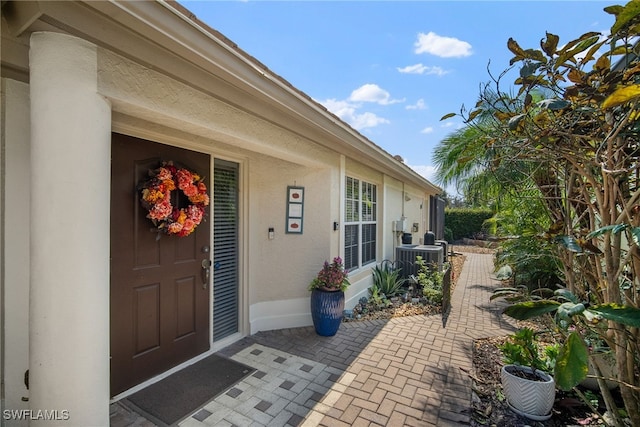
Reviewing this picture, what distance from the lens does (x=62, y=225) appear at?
186cm

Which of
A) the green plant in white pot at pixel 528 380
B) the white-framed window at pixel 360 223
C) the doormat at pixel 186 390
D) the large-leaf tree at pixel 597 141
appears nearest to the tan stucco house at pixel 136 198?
the doormat at pixel 186 390

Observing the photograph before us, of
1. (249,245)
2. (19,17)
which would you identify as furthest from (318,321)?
(19,17)

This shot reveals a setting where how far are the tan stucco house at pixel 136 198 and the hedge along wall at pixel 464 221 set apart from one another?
18.1 meters

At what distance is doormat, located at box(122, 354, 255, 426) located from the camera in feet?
9.30

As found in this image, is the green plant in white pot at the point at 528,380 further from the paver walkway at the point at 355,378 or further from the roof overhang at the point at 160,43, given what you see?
the roof overhang at the point at 160,43

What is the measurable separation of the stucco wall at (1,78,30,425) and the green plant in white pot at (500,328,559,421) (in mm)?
4455

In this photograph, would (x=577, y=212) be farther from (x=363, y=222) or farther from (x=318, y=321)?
(x=363, y=222)

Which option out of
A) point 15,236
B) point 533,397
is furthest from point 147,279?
point 533,397

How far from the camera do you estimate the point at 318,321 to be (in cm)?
464

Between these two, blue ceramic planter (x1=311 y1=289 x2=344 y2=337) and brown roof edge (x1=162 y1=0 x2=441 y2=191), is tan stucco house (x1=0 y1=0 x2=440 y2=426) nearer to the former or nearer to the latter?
brown roof edge (x1=162 y1=0 x2=441 y2=191)

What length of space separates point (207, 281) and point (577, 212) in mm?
4385

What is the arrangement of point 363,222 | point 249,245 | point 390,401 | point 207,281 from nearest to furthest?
point 390,401
point 207,281
point 249,245
point 363,222

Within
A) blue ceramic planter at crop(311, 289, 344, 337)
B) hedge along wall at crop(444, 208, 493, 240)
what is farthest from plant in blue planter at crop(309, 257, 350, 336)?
hedge along wall at crop(444, 208, 493, 240)

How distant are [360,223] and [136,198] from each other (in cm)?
466
